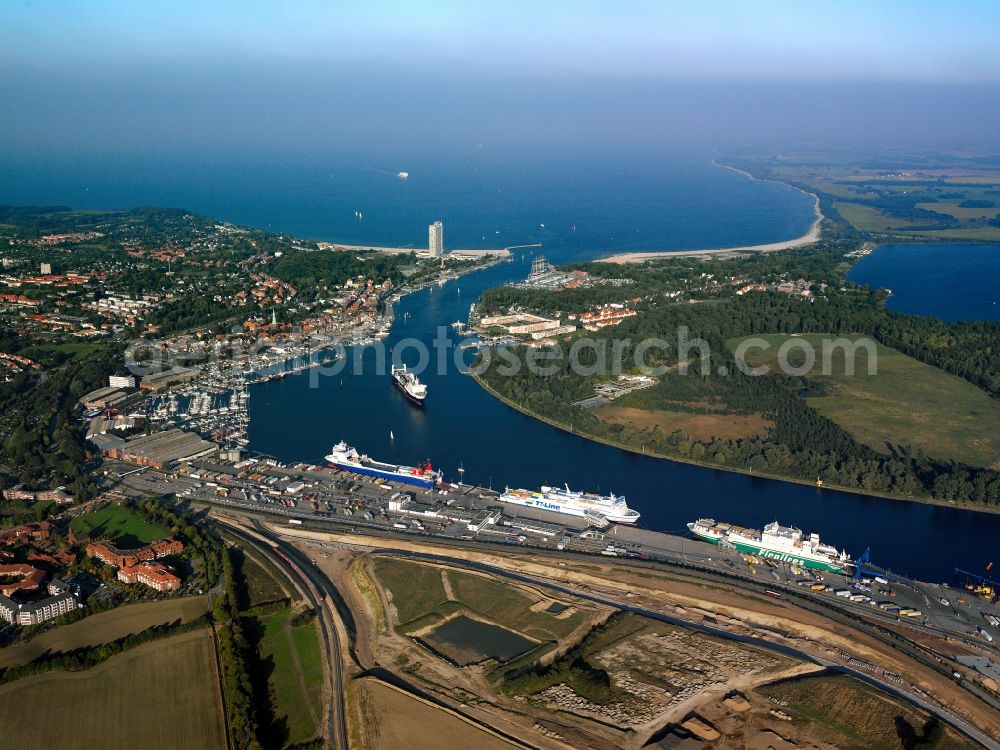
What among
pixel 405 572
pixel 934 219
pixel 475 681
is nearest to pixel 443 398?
pixel 405 572

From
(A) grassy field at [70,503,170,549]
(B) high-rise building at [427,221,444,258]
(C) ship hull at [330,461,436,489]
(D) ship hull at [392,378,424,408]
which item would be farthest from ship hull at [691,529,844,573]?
(B) high-rise building at [427,221,444,258]

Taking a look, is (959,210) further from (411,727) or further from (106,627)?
(106,627)

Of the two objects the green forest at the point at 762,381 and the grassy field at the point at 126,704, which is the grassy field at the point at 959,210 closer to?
the green forest at the point at 762,381

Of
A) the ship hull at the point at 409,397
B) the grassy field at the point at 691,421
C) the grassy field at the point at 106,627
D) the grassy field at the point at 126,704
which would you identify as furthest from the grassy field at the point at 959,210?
the grassy field at the point at 126,704

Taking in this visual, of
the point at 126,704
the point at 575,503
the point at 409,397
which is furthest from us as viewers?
the point at 409,397

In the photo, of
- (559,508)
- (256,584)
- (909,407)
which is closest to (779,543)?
(559,508)
